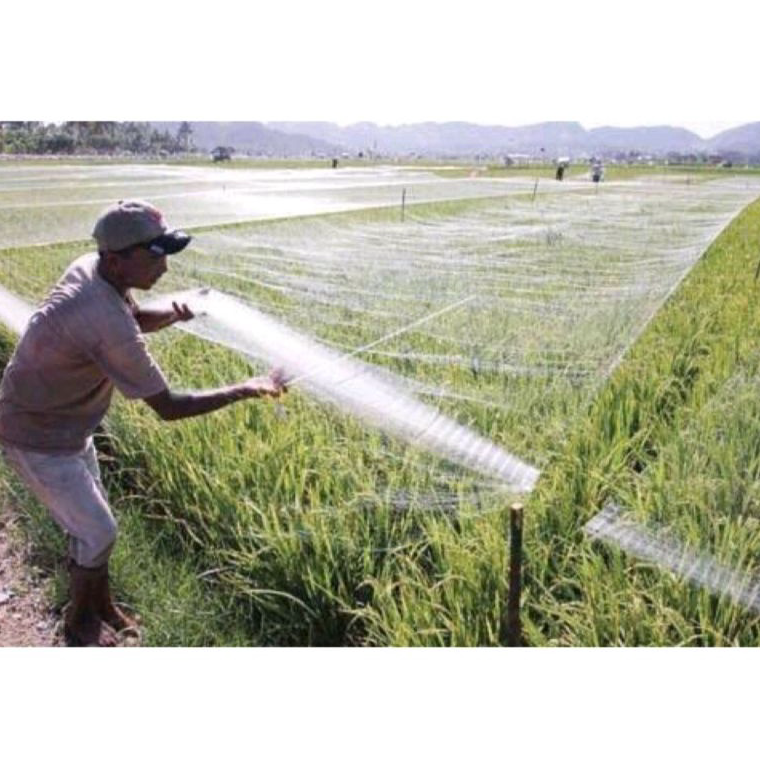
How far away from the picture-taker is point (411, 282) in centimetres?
274

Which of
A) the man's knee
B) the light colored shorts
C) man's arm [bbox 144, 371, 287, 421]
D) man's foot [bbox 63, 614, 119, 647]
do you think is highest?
man's arm [bbox 144, 371, 287, 421]

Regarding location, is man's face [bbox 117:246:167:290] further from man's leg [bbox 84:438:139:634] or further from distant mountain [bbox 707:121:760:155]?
distant mountain [bbox 707:121:760:155]

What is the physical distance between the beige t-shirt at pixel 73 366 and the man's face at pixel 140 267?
41mm

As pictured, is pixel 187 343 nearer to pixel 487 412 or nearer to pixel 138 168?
pixel 138 168

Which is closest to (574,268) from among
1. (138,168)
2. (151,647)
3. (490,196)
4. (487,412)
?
(487,412)

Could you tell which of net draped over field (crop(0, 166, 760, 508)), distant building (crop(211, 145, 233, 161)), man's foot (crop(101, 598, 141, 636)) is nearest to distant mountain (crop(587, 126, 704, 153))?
net draped over field (crop(0, 166, 760, 508))

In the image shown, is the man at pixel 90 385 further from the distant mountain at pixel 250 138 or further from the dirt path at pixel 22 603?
the distant mountain at pixel 250 138

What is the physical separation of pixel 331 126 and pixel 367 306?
88 centimetres

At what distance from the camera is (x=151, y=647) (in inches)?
64.0

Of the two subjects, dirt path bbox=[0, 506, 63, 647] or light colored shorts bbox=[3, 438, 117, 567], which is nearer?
light colored shorts bbox=[3, 438, 117, 567]

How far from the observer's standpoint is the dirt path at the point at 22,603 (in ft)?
5.82

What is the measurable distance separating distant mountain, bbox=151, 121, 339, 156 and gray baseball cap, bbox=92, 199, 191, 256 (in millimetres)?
303

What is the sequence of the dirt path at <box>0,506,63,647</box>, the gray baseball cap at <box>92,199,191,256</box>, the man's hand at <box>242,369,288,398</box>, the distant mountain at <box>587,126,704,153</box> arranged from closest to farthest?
the gray baseball cap at <box>92,199,191,256</box>, the man's hand at <box>242,369,288,398</box>, the distant mountain at <box>587,126,704,153</box>, the dirt path at <box>0,506,63,647</box>

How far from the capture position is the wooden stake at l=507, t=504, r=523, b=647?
1.30 metres
